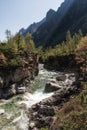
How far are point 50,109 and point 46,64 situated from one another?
244 feet

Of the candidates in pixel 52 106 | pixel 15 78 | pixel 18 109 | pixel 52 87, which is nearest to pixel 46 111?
pixel 52 106

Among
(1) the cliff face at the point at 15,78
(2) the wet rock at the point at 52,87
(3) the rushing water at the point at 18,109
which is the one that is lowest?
(3) the rushing water at the point at 18,109

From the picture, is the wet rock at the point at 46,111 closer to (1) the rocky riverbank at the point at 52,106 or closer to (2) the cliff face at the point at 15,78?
(1) the rocky riverbank at the point at 52,106

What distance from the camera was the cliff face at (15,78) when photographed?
69.3 m

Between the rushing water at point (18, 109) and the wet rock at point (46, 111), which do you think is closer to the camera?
the rushing water at point (18, 109)

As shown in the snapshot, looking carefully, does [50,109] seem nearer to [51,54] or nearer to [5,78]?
[5,78]

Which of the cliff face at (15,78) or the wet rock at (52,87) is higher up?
the cliff face at (15,78)

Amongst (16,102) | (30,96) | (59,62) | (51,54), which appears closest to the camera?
(16,102)

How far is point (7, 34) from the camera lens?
129750 mm

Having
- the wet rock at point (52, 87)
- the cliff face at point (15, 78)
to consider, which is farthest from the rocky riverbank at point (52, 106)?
the cliff face at point (15, 78)

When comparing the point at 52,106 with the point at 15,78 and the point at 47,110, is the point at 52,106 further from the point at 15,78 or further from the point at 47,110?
the point at 15,78

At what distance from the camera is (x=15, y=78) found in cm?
7394

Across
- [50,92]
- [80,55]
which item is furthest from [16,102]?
[80,55]

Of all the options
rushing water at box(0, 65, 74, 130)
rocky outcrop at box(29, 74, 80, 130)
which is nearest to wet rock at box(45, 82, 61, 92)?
rushing water at box(0, 65, 74, 130)
